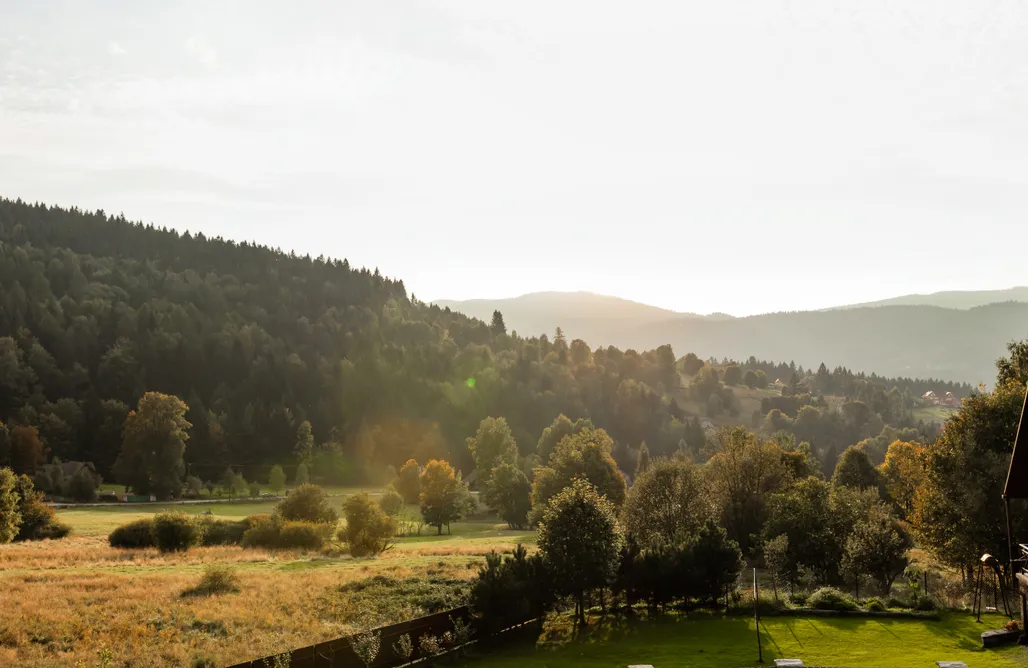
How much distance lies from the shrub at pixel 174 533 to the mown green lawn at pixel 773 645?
41.1 meters

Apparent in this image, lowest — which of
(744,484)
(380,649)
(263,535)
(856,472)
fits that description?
(263,535)

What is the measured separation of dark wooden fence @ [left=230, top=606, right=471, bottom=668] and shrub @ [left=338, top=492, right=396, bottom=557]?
31.8 metres

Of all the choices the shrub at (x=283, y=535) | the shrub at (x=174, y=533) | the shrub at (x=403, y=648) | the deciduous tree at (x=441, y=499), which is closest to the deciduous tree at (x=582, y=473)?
the deciduous tree at (x=441, y=499)

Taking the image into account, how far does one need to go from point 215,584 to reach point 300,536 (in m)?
25.2

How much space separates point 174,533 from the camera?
6788 centimetres

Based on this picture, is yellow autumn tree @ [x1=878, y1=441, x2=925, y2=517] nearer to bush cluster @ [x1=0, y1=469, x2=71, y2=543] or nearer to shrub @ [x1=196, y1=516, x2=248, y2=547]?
shrub @ [x1=196, y1=516, x2=248, y2=547]

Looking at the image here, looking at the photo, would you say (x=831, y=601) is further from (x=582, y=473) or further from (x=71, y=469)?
(x=71, y=469)

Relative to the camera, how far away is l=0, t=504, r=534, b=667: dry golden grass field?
36531 millimetres

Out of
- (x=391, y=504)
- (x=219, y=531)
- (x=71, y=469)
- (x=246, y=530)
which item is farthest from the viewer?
(x=71, y=469)

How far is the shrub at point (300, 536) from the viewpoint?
71.9 meters

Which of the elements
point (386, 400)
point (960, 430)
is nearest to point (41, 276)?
point (386, 400)

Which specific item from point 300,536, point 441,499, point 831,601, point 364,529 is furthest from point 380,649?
point 441,499

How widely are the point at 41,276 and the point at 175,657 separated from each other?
19881 cm

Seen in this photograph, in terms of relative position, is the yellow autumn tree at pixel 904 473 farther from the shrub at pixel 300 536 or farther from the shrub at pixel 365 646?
the shrub at pixel 300 536
